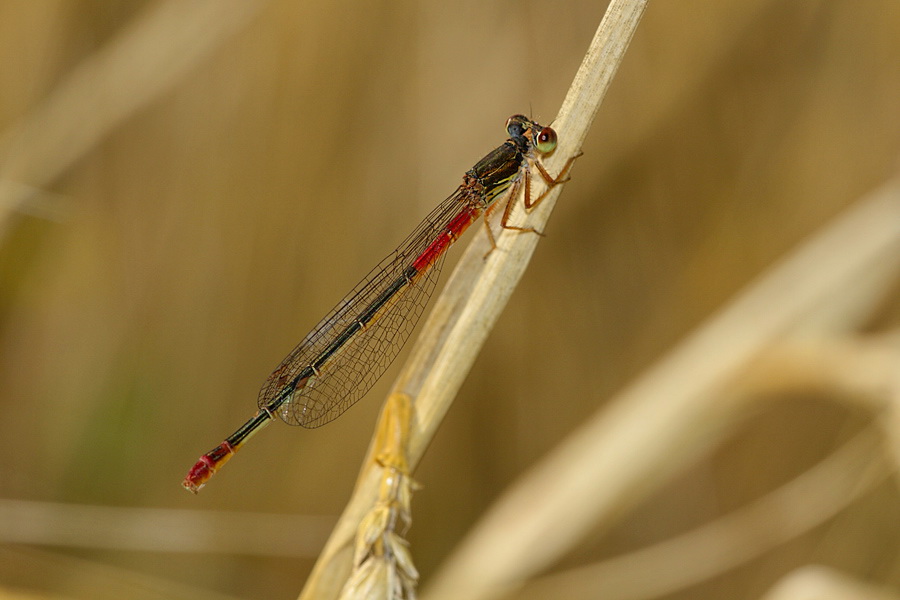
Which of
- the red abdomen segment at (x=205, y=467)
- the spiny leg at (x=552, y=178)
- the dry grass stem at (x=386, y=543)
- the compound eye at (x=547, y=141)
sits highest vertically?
the compound eye at (x=547, y=141)

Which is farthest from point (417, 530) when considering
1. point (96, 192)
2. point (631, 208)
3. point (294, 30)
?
point (294, 30)

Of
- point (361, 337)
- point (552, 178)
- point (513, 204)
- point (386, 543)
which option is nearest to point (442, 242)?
point (361, 337)

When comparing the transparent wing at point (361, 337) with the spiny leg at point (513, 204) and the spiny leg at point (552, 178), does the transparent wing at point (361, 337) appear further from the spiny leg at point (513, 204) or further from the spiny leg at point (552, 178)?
the spiny leg at point (552, 178)

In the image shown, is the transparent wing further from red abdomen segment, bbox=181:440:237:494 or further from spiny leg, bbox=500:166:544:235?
spiny leg, bbox=500:166:544:235

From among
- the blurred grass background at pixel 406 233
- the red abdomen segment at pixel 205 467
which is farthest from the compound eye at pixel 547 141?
the red abdomen segment at pixel 205 467

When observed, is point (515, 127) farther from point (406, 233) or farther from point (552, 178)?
point (406, 233)

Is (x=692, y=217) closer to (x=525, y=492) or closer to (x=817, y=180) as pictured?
(x=817, y=180)

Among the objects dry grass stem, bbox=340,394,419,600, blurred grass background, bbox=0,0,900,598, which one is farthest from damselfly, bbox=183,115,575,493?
dry grass stem, bbox=340,394,419,600
